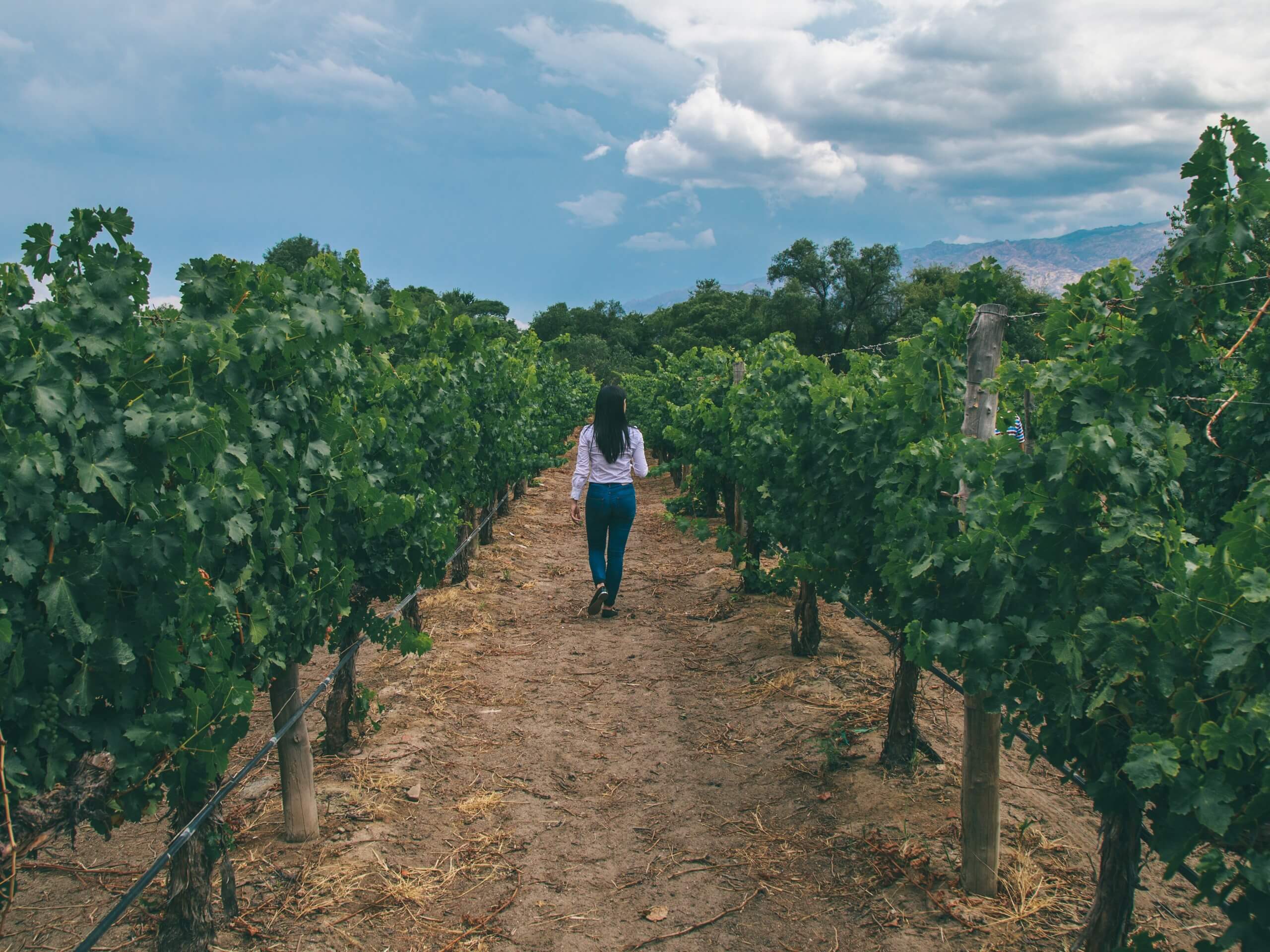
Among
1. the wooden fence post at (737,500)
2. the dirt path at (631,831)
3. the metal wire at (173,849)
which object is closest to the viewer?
the metal wire at (173,849)

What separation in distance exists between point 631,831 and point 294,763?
1755 mm

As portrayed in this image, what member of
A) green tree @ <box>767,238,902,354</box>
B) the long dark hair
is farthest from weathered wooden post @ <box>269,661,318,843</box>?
green tree @ <box>767,238,902,354</box>

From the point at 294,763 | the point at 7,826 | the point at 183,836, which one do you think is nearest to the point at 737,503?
the point at 294,763

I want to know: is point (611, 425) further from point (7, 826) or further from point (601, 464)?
point (7, 826)

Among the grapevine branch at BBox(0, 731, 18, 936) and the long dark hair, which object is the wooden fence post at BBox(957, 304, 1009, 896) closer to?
the grapevine branch at BBox(0, 731, 18, 936)

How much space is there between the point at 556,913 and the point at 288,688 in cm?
167

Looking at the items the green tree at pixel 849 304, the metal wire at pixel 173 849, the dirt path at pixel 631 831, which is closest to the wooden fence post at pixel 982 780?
the dirt path at pixel 631 831

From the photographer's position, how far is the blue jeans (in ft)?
27.0

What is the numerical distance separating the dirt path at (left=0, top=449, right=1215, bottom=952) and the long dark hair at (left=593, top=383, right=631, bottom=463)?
6.22 ft

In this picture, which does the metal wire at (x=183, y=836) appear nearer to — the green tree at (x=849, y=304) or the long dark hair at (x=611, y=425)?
the long dark hair at (x=611, y=425)

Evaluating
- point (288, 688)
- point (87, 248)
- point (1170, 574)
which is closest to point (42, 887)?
point (288, 688)

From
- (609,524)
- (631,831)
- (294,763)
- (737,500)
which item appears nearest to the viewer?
(294,763)

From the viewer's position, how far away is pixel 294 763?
4.32 metres

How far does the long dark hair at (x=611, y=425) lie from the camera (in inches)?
320
